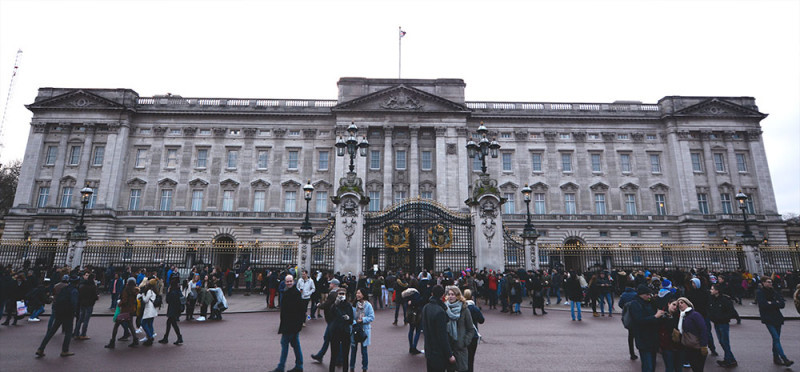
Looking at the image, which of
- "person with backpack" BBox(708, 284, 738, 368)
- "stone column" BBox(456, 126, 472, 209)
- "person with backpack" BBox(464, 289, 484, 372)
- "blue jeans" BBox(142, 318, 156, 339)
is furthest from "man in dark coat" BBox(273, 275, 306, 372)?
"stone column" BBox(456, 126, 472, 209)

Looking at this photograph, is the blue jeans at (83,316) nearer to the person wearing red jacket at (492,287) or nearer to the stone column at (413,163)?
the person wearing red jacket at (492,287)

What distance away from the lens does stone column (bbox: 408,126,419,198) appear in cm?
4038

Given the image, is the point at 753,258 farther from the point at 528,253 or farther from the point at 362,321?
the point at 362,321

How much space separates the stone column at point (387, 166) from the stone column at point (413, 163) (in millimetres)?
1911

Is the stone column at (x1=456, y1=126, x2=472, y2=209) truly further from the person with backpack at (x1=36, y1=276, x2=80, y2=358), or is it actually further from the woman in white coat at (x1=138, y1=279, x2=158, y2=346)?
the person with backpack at (x1=36, y1=276, x2=80, y2=358)

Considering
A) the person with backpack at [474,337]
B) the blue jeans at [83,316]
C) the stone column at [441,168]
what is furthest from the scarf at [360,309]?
the stone column at [441,168]

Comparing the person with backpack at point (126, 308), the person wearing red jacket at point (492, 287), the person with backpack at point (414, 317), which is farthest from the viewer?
the person wearing red jacket at point (492, 287)

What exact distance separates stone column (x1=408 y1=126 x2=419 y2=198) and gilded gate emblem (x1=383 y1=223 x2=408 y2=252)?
19901 mm

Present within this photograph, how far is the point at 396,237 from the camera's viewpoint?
20062 mm

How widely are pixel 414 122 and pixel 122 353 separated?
117 ft

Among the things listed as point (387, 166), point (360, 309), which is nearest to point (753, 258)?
point (360, 309)

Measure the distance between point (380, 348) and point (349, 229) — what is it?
10.0m

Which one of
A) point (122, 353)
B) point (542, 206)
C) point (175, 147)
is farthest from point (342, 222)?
point (175, 147)

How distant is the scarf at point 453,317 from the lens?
6.08m
